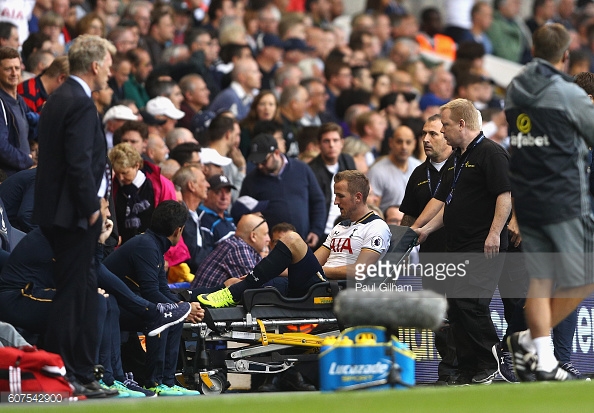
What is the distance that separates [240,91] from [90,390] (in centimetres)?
789

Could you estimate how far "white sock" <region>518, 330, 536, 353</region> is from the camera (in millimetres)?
8396

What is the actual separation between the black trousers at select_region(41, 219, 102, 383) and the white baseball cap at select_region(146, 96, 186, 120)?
5665 millimetres

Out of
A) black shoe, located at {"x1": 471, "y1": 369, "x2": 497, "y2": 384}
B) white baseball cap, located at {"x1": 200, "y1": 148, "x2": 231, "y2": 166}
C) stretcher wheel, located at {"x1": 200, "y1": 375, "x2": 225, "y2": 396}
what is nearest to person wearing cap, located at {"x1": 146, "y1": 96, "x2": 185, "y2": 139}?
white baseball cap, located at {"x1": 200, "y1": 148, "x2": 231, "y2": 166}

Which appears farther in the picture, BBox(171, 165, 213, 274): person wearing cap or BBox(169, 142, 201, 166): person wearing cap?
BBox(169, 142, 201, 166): person wearing cap

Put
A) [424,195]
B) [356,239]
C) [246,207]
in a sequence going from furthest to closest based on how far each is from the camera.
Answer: [246,207], [424,195], [356,239]

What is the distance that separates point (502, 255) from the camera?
33.0 ft

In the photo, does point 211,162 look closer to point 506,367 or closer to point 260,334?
point 260,334

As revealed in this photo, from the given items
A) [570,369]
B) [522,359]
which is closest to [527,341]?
[522,359]

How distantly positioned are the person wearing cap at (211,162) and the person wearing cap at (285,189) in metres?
0.30

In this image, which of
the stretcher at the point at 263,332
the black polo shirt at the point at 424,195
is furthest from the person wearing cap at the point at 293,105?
the stretcher at the point at 263,332

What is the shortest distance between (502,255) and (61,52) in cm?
692

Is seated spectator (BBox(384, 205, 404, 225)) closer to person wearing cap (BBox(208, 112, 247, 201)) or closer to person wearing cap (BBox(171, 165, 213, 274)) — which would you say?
person wearing cap (BBox(208, 112, 247, 201))

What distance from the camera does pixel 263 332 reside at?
10.5 metres

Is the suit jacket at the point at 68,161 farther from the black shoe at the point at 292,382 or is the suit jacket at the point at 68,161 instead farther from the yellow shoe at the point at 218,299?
the black shoe at the point at 292,382
